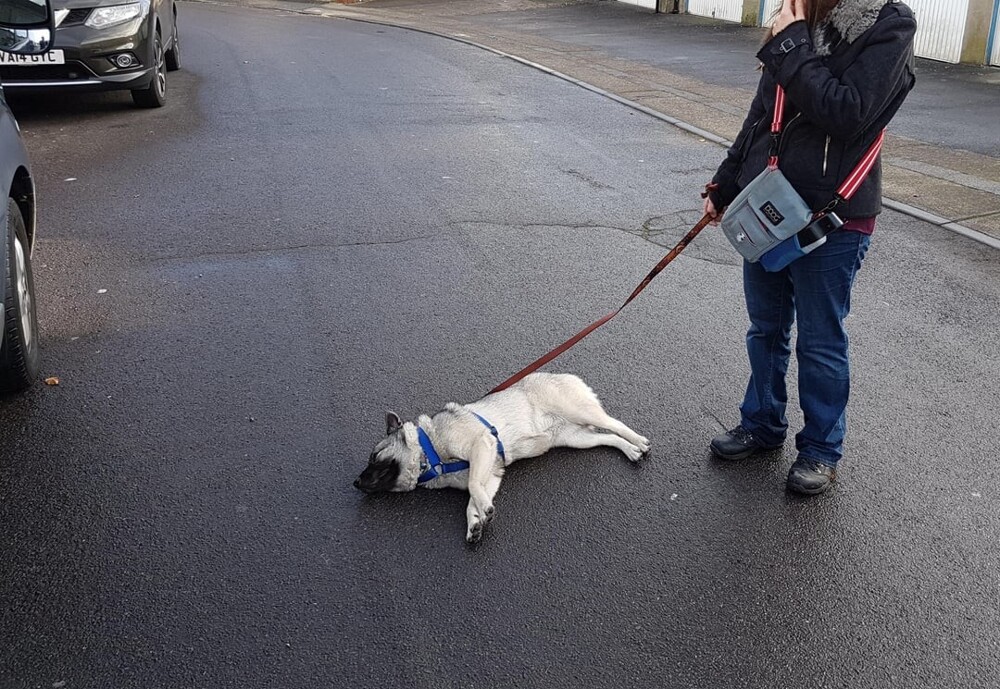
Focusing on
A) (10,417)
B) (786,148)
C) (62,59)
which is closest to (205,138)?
(62,59)

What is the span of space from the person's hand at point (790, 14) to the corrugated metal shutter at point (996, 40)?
14463mm

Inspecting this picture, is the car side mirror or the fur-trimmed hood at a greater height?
the fur-trimmed hood

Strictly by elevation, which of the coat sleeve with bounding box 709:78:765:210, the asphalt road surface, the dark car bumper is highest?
the coat sleeve with bounding box 709:78:765:210

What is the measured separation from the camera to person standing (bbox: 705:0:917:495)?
3506 millimetres

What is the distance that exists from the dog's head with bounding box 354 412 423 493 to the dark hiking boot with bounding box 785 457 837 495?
62.6 inches

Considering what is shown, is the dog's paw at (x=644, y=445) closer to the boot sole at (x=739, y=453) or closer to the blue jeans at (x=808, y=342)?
the boot sole at (x=739, y=453)

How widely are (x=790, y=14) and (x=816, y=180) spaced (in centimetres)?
62

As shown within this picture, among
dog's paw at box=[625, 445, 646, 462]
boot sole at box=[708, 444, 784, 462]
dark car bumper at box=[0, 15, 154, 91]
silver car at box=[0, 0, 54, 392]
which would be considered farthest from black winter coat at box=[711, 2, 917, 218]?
dark car bumper at box=[0, 15, 154, 91]

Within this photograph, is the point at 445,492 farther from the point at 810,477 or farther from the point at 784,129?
the point at 784,129

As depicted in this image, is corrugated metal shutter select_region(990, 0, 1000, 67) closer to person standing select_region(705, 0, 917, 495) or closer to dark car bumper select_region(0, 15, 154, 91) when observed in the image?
dark car bumper select_region(0, 15, 154, 91)

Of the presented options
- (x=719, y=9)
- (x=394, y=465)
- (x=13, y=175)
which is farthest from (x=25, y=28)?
(x=719, y=9)

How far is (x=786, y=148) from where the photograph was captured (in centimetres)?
384

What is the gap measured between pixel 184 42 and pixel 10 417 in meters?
15.3

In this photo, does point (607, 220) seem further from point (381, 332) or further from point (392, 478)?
point (392, 478)
